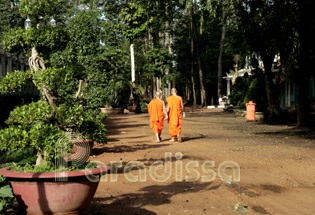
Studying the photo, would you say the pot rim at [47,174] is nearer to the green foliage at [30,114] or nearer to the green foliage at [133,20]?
the green foliage at [30,114]

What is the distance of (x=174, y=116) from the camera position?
48.9 feet

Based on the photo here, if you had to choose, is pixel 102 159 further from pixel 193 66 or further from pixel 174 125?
pixel 193 66

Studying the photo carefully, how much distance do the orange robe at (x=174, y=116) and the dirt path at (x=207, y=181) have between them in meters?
0.86

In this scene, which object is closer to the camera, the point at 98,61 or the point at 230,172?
the point at 230,172

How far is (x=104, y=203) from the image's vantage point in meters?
6.56

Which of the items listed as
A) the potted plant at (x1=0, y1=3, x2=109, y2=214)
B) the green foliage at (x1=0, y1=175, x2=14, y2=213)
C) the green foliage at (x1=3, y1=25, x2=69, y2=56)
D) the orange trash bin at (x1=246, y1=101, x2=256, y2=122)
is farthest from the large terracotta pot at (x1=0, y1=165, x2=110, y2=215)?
the orange trash bin at (x1=246, y1=101, x2=256, y2=122)

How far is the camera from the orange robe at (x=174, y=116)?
1468cm

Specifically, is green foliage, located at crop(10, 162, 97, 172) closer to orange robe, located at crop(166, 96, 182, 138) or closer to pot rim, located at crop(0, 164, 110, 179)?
pot rim, located at crop(0, 164, 110, 179)

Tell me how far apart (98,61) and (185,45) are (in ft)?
122

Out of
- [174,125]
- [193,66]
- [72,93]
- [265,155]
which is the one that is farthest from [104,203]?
[193,66]

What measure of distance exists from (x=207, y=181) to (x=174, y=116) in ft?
22.8

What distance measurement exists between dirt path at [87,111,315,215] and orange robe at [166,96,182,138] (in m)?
0.86

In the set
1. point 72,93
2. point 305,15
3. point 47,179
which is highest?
point 305,15

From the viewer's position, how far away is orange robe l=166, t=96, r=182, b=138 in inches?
578
